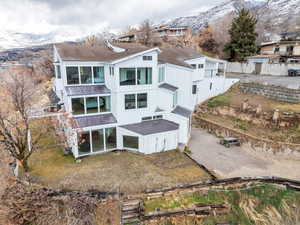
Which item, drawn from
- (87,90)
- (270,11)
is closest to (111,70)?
(87,90)

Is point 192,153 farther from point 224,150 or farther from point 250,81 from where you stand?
point 250,81

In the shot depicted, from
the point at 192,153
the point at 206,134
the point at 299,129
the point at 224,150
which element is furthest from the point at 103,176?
the point at 299,129

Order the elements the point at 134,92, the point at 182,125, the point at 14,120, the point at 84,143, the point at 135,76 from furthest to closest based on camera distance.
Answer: the point at 182,125, the point at 134,92, the point at 135,76, the point at 84,143, the point at 14,120

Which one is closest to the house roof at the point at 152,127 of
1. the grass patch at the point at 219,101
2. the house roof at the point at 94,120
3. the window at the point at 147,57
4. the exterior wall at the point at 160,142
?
the exterior wall at the point at 160,142

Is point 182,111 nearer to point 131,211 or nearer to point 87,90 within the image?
point 87,90

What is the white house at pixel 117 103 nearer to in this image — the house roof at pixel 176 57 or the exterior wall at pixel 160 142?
the exterior wall at pixel 160 142

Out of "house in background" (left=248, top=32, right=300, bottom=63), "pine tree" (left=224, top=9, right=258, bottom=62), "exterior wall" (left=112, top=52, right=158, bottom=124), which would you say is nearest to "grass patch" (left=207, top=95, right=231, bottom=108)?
"exterior wall" (left=112, top=52, right=158, bottom=124)
